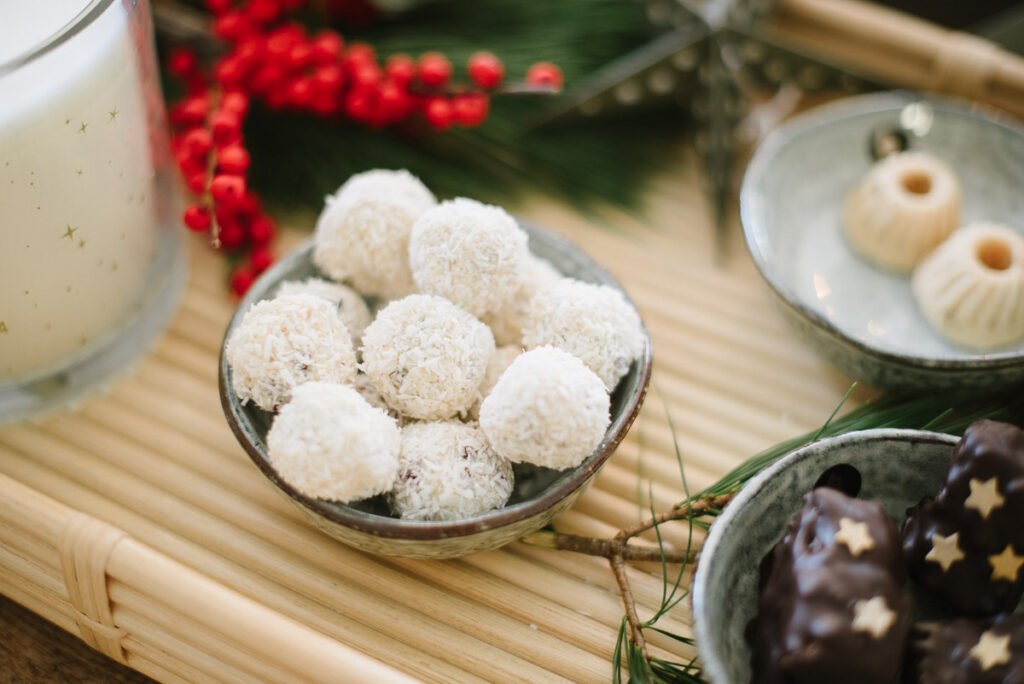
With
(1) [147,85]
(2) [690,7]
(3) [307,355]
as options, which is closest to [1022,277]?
(2) [690,7]

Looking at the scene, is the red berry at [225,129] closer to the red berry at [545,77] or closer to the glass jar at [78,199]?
the glass jar at [78,199]

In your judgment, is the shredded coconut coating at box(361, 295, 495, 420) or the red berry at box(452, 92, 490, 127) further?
the red berry at box(452, 92, 490, 127)

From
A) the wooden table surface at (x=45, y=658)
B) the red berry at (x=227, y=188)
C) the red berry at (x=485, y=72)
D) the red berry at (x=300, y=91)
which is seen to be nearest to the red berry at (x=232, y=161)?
the red berry at (x=227, y=188)

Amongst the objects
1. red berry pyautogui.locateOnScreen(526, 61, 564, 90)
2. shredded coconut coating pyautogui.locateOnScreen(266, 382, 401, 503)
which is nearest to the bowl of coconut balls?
shredded coconut coating pyautogui.locateOnScreen(266, 382, 401, 503)

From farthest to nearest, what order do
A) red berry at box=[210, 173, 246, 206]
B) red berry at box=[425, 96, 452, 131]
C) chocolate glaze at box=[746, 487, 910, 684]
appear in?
1. red berry at box=[425, 96, 452, 131]
2. red berry at box=[210, 173, 246, 206]
3. chocolate glaze at box=[746, 487, 910, 684]

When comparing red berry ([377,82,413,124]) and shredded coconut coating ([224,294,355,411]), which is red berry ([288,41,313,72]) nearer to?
red berry ([377,82,413,124])

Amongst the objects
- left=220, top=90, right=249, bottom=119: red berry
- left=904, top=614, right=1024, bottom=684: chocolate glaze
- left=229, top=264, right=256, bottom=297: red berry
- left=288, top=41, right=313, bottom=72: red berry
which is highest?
left=288, top=41, right=313, bottom=72: red berry
